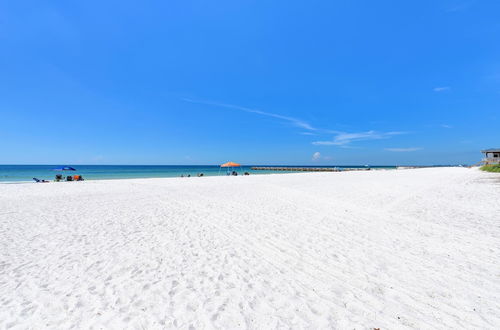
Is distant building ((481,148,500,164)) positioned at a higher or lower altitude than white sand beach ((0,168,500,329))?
higher

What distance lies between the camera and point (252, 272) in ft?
14.1

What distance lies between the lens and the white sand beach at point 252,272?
10.00ft

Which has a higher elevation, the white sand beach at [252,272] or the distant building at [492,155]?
the distant building at [492,155]

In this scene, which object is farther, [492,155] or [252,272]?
[492,155]

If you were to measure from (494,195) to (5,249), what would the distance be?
20870mm

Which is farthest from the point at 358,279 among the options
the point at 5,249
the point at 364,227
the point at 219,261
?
the point at 5,249

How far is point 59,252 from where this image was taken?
523 centimetres

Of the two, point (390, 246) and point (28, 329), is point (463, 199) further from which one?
point (28, 329)

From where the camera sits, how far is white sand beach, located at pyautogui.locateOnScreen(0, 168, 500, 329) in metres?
3.05

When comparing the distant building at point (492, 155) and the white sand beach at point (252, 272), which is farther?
the distant building at point (492, 155)

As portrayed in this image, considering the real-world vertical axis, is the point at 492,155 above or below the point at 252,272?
above

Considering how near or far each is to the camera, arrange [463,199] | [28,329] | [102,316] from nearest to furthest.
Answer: [28,329], [102,316], [463,199]

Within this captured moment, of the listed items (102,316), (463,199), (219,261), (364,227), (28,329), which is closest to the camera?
(28,329)

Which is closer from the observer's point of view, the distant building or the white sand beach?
the white sand beach
